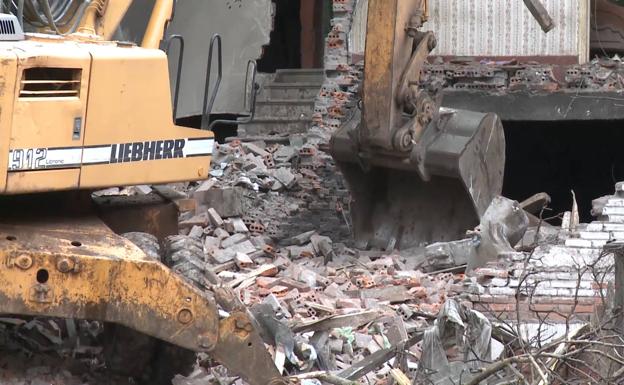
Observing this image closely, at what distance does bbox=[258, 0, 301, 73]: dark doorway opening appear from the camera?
17781 mm

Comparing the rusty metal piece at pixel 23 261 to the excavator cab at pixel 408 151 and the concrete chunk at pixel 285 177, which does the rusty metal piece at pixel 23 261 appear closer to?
the excavator cab at pixel 408 151

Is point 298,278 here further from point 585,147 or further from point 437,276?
point 585,147

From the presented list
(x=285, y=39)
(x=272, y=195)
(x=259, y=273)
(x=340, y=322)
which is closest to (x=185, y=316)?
(x=340, y=322)

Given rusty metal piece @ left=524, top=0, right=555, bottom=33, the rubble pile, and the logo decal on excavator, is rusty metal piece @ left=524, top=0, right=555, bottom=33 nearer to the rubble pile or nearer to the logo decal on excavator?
the rubble pile

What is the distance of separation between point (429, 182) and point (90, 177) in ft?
16.0

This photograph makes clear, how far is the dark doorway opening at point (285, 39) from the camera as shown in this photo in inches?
700

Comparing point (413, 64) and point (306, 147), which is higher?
point (413, 64)

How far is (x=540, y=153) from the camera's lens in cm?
1418

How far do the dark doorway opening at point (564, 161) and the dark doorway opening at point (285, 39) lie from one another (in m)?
4.54

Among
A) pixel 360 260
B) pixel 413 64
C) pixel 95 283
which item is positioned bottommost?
pixel 360 260

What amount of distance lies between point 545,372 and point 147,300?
1.92 metres

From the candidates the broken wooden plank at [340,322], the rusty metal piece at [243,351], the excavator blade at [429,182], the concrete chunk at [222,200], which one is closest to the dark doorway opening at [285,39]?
the concrete chunk at [222,200]

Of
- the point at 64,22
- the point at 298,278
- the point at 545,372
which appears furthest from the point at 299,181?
the point at 545,372

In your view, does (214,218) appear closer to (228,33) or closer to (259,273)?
(259,273)
